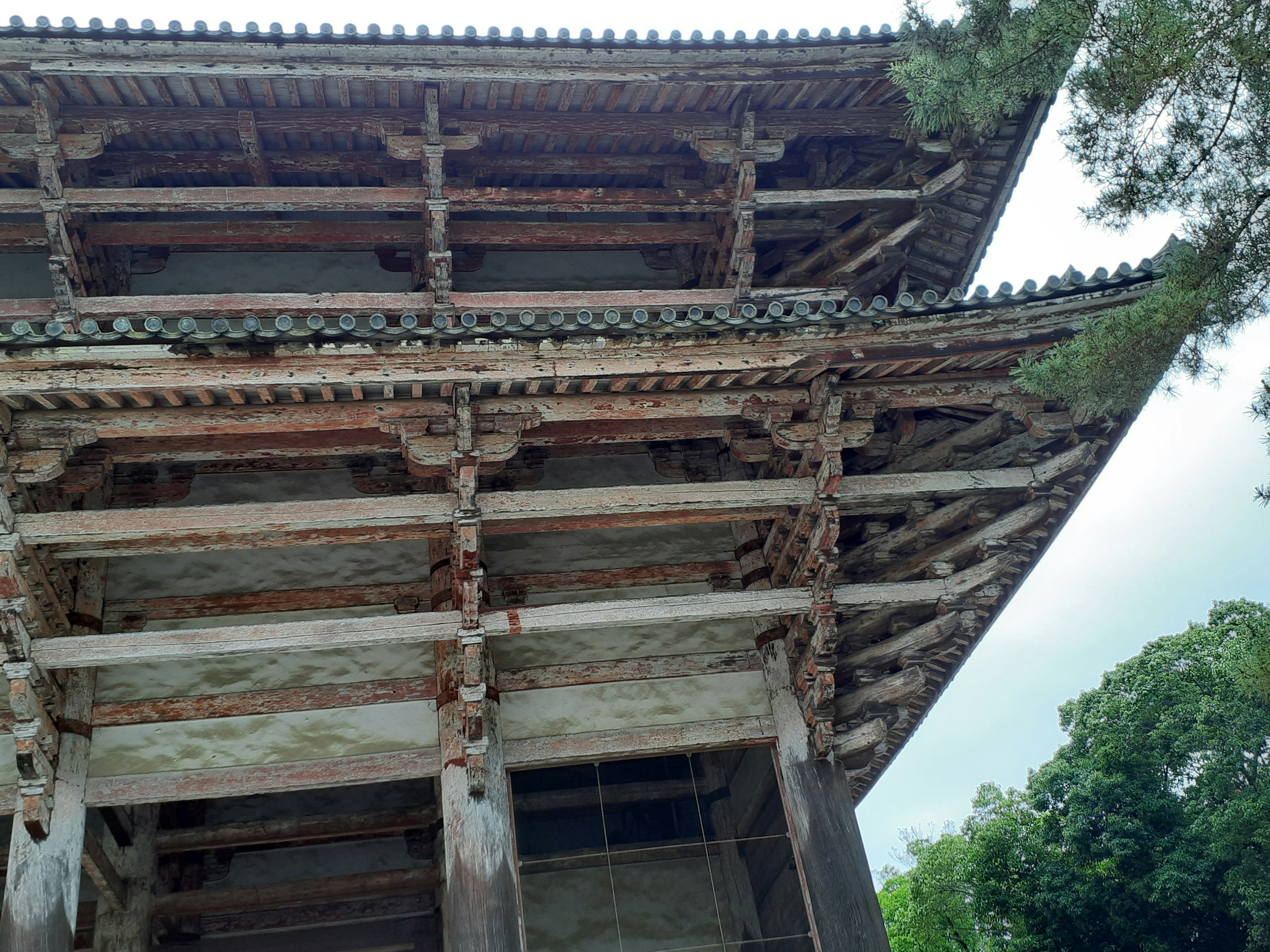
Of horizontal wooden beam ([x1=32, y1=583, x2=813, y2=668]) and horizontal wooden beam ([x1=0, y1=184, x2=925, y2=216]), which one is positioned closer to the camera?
horizontal wooden beam ([x1=32, y1=583, x2=813, y2=668])

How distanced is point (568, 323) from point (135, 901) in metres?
6.94

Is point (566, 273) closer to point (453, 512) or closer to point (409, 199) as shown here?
point (409, 199)

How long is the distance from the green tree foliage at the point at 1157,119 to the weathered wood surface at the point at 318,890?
8.20m

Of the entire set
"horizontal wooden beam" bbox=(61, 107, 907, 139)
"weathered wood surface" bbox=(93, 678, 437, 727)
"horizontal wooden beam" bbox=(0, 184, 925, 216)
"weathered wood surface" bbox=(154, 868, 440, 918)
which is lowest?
"weathered wood surface" bbox=(154, 868, 440, 918)

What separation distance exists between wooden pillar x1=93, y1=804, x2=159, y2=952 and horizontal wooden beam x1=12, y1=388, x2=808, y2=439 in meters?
4.01

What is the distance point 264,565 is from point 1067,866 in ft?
38.7

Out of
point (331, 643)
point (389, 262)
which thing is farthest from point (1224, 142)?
point (389, 262)

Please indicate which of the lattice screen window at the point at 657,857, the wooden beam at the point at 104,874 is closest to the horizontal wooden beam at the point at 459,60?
the wooden beam at the point at 104,874

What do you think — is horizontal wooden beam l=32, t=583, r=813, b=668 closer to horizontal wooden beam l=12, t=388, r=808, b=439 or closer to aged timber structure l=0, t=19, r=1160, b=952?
aged timber structure l=0, t=19, r=1160, b=952

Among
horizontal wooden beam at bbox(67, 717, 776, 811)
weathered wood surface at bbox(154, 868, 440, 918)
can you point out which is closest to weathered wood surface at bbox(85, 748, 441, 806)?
horizontal wooden beam at bbox(67, 717, 776, 811)

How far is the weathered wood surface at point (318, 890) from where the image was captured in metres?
10.0

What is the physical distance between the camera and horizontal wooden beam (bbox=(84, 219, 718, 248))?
866cm

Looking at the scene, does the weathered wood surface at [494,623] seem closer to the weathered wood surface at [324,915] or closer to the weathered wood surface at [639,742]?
the weathered wood surface at [639,742]

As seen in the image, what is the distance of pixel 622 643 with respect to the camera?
8547 mm
